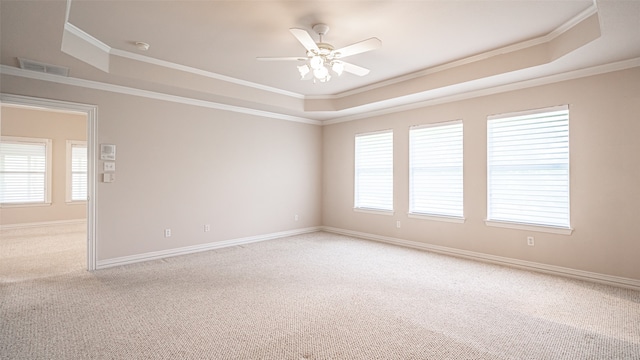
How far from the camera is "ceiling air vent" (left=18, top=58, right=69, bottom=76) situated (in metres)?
3.53

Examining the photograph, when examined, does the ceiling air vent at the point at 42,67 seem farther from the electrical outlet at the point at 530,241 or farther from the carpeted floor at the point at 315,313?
the electrical outlet at the point at 530,241

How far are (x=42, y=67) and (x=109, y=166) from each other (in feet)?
4.47

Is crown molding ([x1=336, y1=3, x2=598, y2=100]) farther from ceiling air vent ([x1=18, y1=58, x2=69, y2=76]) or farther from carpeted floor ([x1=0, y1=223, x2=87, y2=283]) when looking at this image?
carpeted floor ([x1=0, y1=223, x2=87, y2=283])

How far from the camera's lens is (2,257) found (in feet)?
15.7

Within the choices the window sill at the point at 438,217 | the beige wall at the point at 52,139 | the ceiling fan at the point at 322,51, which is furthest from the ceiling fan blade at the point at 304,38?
the beige wall at the point at 52,139

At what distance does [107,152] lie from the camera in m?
4.39

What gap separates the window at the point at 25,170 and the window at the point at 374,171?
7186mm

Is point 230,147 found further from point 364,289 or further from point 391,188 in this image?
point 364,289

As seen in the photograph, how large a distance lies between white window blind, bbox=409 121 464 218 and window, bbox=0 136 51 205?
322 inches

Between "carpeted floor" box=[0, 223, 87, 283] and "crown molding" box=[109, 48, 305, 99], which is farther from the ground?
"crown molding" box=[109, 48, 305, 99]

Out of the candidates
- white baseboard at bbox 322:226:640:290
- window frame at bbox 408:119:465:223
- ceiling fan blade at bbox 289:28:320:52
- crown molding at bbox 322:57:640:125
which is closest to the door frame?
ceiling fan blade at bbox 289:28:320:52

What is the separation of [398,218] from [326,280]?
2.46 meters

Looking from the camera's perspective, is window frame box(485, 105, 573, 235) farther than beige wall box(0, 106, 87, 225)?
No

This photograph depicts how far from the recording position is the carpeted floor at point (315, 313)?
7.63 feet
